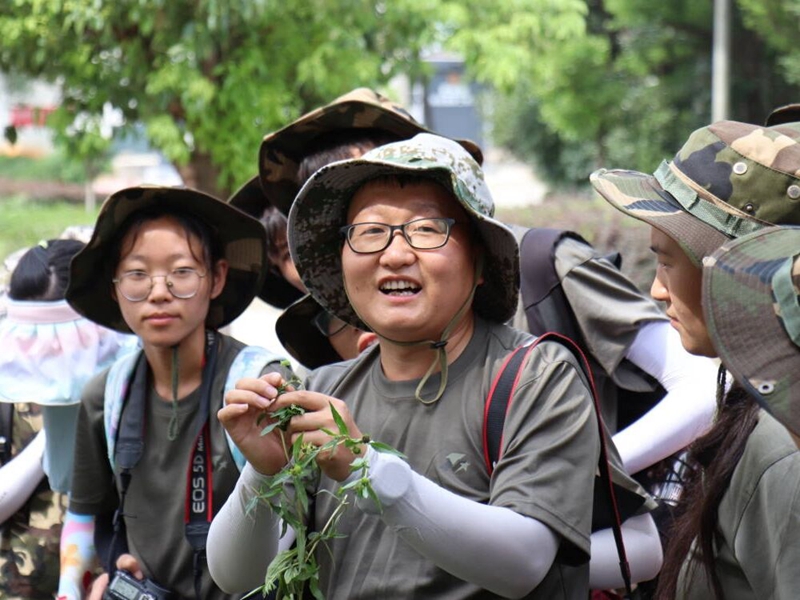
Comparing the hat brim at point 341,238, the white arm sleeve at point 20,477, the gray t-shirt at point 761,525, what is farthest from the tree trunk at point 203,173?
the gray t-shirt at point 761,525

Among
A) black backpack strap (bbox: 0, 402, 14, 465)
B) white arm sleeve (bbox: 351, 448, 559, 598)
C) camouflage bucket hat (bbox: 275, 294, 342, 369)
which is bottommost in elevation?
black backpack strap (bbox: 0, 402, 14, 465)

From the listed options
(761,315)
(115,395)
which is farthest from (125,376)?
(761,315)

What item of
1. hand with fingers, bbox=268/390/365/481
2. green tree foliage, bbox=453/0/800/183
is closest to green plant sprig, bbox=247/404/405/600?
hand with fingers, bbox=268/390/365/481

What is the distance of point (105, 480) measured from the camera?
11.9ft

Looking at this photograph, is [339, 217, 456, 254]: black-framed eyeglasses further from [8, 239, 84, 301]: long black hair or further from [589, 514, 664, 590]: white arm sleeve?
[8, 239, 84, 301]: long black hair

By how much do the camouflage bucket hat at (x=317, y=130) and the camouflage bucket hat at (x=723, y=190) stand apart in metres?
1.18

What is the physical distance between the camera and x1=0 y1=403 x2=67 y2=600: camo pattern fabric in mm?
4051

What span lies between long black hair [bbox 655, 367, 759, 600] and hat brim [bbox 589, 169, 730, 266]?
38 cm

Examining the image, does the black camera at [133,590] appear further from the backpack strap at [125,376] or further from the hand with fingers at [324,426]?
the hand with fingers at [324,426]

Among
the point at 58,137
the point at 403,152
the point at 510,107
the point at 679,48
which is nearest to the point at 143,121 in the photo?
the point at 58,137

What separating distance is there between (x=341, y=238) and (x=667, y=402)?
1102 millimetres

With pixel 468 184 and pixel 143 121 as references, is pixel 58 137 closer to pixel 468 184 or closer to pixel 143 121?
Answer: pixel 143 121

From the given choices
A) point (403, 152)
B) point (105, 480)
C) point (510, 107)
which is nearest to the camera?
point (403, 152)

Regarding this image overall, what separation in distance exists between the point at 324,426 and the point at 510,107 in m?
25.3
